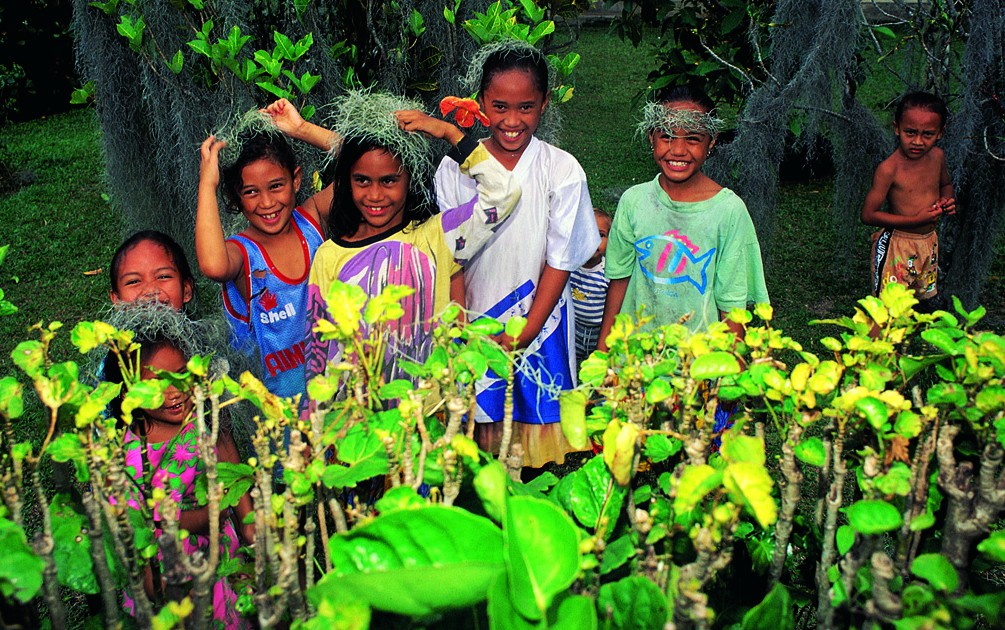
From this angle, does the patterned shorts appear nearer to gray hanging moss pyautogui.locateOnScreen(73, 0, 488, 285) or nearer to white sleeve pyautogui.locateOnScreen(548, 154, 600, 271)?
white sleeve pyautogui.locateOnScreen(548, 154, 600, 271)

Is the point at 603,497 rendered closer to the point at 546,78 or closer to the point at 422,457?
the point at 422,457

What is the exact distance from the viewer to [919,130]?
13.3 ft

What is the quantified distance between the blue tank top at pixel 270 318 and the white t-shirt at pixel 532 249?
544mm

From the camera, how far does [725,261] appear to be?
2.64 m

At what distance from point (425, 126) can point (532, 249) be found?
0.51 meters

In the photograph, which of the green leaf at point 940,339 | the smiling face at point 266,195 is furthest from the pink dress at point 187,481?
the green leaf at point 940,339

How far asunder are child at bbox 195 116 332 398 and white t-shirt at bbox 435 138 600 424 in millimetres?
507

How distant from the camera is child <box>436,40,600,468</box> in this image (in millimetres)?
2592

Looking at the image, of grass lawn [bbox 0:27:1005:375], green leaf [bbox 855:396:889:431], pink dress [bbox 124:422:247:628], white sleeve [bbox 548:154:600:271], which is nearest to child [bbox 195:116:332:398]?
pink dress [bbox 124:422:247:628]

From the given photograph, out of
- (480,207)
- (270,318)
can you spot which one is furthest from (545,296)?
(270,318)

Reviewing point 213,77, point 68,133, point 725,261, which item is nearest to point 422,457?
point 725,261

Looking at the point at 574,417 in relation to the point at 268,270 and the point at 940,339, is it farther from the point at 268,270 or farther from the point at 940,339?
the point at 268,270

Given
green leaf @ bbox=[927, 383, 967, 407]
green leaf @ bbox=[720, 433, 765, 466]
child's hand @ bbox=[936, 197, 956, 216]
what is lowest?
green leaf @ bbox=[720, 433, 765, 466]

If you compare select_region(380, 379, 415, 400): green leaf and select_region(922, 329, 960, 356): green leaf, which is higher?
select_region(922, 329, 960, 356): green leaf
